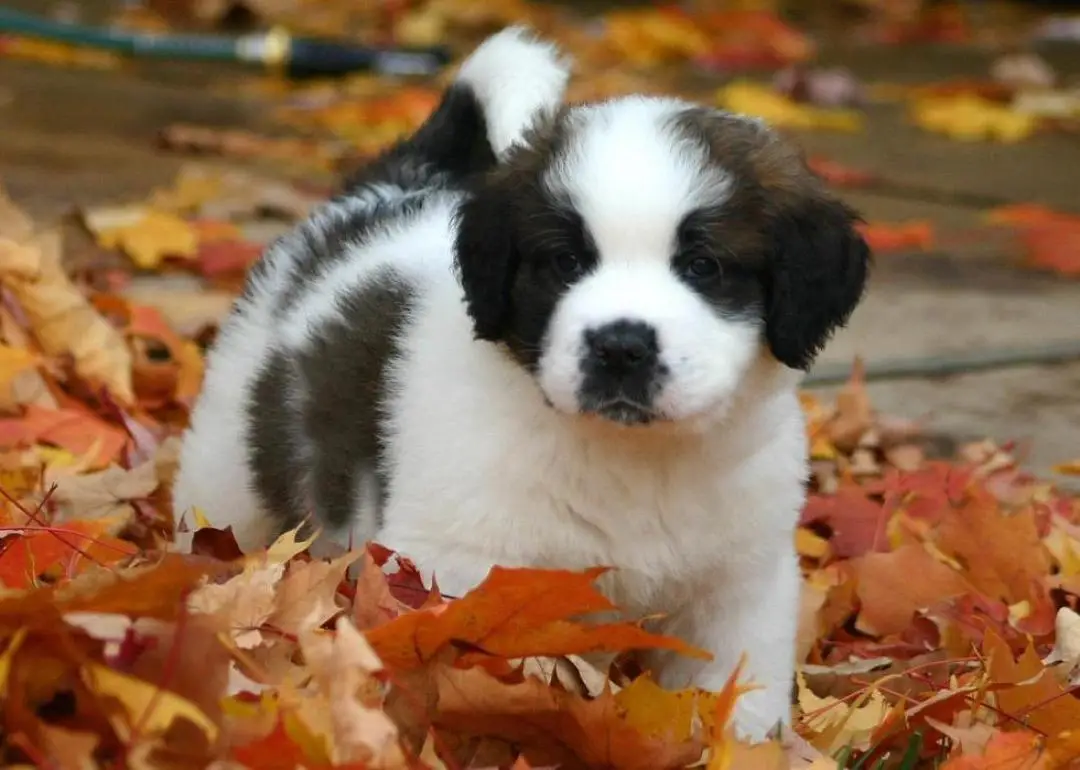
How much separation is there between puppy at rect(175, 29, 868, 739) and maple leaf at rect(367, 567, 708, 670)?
1.05 feet

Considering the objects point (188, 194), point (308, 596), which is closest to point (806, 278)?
point (308, 596)

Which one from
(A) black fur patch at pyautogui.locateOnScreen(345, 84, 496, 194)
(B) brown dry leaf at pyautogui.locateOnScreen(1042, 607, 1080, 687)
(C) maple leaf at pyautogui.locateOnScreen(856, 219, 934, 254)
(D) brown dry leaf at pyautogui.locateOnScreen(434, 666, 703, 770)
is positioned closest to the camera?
(D) brown dry leaf at pyautogui.locateOnScreen(434, 666, 703, 770)

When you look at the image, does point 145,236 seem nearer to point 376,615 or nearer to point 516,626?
point 376,615

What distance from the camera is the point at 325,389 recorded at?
3.02m

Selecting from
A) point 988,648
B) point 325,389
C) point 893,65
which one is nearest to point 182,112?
point 893,65

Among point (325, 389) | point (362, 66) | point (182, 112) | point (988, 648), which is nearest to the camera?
point (988, 648)

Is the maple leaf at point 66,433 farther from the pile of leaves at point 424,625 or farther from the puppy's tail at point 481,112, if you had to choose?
the puppy's tail at point 481,112

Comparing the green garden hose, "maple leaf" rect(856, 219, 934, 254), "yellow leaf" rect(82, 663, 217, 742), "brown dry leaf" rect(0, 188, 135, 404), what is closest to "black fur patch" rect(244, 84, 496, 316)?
"brown dry leaf" rect(0, 188, 135, 404)

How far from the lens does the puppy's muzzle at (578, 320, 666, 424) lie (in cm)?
242

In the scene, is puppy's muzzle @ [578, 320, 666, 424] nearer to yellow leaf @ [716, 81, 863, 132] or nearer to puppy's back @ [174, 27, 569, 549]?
puppy's back @ [174, 27, 569, 549]

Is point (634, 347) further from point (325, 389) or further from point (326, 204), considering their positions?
point (326, 204)

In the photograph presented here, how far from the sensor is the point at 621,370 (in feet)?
8.01

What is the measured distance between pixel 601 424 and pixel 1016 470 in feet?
5.52

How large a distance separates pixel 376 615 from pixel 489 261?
2.01 feet
